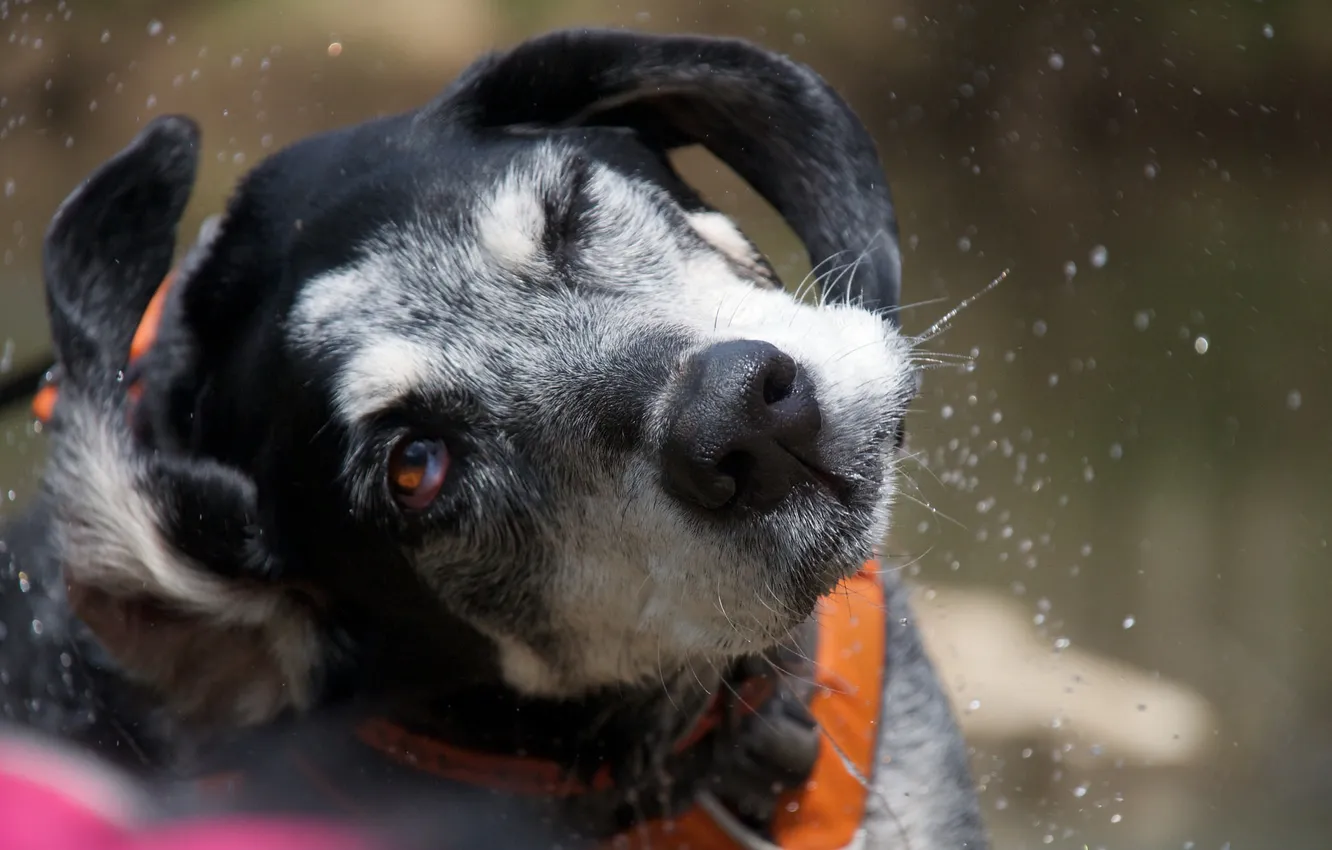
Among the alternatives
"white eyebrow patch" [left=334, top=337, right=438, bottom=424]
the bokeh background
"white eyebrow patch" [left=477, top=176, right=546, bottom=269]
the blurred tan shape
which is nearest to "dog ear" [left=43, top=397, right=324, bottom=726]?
"white eyebrow patch" [left=334, top=337, right=438, bottom=424]

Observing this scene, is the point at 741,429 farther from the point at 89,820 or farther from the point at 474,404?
the point at 89,820

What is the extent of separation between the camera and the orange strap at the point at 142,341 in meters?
1.60

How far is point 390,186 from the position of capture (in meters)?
1.65

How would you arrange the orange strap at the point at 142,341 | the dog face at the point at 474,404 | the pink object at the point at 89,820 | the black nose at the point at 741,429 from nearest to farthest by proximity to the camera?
the pink object at the point at 89,820, the black nose at the point at 741,429, the dog face at the point at 474,404, the orange strap at the point at 142,341

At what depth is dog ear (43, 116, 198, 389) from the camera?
1430 mm

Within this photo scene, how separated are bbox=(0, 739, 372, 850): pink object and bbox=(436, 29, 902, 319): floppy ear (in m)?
1.02

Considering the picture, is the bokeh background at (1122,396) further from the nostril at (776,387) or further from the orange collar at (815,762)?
the nostril at (776,387)

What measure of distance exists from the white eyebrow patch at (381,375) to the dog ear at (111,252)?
24 cm

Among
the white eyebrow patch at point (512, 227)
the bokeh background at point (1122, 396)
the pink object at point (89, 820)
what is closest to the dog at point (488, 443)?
the white eyebrow patch at point (512, 227)

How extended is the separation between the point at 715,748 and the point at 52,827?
46.3 inches

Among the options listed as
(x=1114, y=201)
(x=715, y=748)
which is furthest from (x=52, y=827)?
(x=1114, y=201)

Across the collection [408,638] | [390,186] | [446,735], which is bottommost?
[446,735]

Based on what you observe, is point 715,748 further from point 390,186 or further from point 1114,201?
point 1114,201

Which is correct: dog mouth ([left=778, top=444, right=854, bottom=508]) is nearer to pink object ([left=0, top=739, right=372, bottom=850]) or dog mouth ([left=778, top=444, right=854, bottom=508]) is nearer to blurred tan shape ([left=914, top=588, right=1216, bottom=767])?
pink object ([left=0, top=739, right=372, bottom=850])
